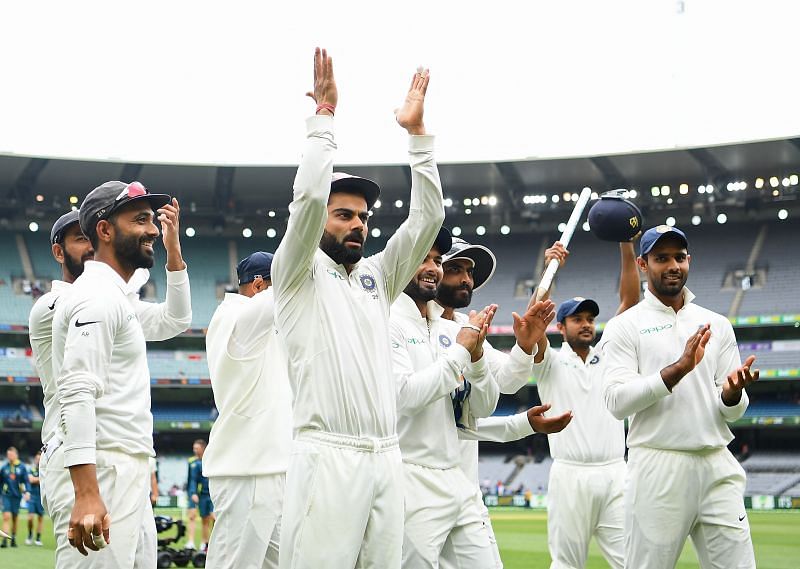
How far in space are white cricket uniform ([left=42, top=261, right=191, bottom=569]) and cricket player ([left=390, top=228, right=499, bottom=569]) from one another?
51.0 inches

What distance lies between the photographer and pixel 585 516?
8.29 metres

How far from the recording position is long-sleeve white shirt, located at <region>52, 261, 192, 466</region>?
13.6 feet

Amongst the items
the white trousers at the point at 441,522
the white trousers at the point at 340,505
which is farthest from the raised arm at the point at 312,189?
the white trousers at the point at 441,522

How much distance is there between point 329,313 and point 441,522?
1.63m

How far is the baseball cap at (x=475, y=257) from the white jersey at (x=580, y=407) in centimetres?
229

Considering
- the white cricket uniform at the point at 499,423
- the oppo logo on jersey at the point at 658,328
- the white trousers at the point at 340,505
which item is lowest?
the white trousers at the point at 340,505

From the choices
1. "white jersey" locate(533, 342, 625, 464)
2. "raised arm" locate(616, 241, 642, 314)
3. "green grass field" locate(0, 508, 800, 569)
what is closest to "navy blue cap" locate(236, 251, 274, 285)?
"raised arm" locate(616, 241, 642, 314)

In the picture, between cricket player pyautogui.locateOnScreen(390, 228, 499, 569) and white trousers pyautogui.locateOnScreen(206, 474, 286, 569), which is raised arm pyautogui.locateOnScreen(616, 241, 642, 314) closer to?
cricket player pyautogui.locateOnScreen(390, 228, 499, 569)

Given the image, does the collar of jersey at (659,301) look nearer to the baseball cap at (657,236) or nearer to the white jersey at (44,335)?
the baseball cap at (657,236)

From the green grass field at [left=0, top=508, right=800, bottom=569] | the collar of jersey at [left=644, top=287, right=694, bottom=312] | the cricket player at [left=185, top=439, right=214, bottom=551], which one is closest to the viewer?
the collar of jersey at [left=644, top=287, right=694, bottom=312]

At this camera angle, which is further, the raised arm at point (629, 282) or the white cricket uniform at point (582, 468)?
the white cricket uniform at point (582, 468)

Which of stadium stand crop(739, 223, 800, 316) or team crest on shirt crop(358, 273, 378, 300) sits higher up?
stadium stand crop(739, 223, 800, 316)

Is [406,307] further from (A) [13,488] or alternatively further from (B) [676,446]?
(A) [13,488]

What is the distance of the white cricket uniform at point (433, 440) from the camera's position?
5.08m
